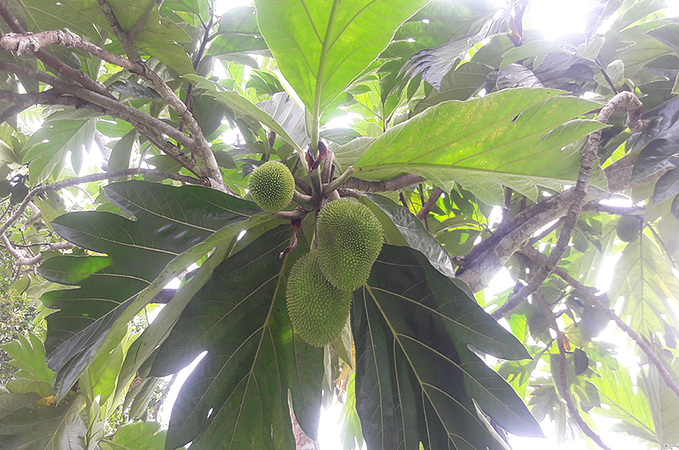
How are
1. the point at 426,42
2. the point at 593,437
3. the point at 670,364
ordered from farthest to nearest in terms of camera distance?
the point at 670,364
the point at 593,437
the point at 426,42

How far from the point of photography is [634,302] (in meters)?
1.89

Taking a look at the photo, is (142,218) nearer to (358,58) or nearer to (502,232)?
(358,58)

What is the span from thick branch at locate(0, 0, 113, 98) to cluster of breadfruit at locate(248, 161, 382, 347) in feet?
1.85

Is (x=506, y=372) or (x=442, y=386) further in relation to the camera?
(x=506, y=372)

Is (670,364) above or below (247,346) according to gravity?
below

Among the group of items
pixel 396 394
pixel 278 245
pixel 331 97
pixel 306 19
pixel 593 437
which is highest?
pixel 306 19

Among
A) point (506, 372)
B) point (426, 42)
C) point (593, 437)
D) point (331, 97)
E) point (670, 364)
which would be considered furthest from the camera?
point (506, 372)

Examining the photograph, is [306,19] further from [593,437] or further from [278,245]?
[593,437]

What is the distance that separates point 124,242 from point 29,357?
0.86 meters

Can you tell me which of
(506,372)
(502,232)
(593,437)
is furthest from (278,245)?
(506,372)

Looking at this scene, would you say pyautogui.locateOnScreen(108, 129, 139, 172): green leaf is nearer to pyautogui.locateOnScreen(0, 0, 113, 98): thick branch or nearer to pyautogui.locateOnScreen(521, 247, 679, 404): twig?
pyautogui.locateOnScreen(0, 0, 113, 98): thick branch

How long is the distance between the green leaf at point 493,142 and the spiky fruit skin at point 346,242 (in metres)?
0.12

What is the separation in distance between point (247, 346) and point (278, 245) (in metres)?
0.25

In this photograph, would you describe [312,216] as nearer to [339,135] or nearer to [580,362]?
[339,135]
